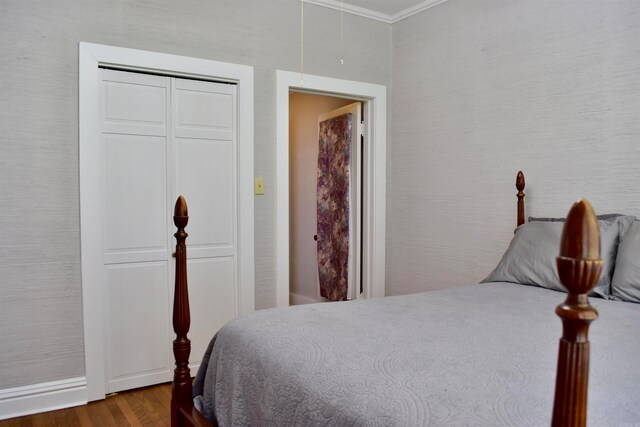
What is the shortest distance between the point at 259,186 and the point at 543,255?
5.98ft

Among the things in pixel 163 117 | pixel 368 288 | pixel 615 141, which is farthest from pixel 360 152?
pixel 615 141

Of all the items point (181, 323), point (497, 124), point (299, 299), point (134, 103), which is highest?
point (134, 103)

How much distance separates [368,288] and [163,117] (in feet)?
6.58

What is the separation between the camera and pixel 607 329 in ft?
5.16

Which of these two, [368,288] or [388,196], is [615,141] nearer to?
[388,196]

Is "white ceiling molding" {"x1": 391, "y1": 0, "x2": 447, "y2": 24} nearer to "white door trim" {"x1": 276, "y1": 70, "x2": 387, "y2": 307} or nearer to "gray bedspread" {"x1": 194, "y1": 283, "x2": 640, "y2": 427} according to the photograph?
"white door trim" {"x1": 276, "y1": 70, "x2": 387, "y2": 307}

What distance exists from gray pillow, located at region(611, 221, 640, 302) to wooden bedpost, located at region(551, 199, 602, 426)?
1.59m

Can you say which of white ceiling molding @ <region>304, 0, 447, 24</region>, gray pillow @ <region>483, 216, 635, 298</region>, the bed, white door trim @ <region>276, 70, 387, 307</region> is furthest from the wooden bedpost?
white ceiling molding @ <region>304, 0, 447, 24</region>

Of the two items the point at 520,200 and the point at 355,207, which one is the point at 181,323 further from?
the point at 355,207

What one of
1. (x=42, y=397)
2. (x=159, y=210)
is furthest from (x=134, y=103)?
(x=42, y=397)

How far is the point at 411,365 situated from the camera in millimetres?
1225

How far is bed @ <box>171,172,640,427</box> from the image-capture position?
0.71m

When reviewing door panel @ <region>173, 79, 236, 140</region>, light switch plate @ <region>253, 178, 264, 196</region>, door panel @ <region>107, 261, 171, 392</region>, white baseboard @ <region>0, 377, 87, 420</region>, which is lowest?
white baseboard @ <region>0, 377, 87, 420</region>

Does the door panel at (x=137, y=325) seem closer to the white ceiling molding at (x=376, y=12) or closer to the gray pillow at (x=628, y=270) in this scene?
the white ceiling molding at (x=376, y=12)
